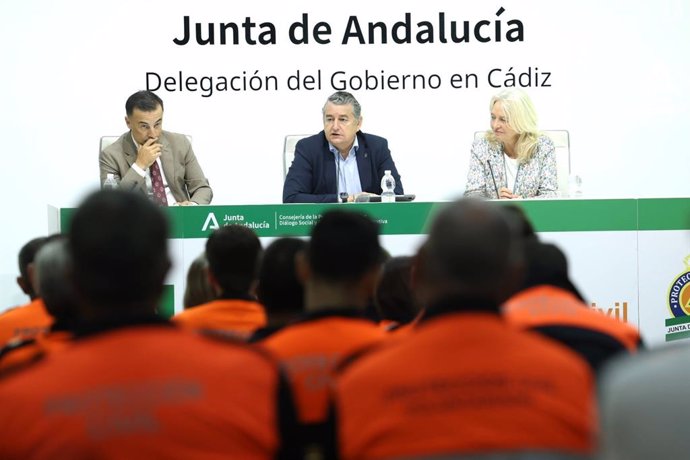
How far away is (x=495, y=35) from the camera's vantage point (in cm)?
1017

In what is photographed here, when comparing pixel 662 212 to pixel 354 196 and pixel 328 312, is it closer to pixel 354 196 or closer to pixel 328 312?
pixel 354 196

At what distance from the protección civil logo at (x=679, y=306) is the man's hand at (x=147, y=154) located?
Result: 3495 mm

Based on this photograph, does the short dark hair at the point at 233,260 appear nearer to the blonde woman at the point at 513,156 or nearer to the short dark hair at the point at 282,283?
the short dark hair at the point at 282,283

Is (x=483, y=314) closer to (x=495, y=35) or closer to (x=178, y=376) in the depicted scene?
(x=178, y=376)

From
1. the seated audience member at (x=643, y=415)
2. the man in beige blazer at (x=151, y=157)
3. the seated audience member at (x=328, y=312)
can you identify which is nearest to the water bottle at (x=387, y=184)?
the man in beige blazer at (x=151, y=157)

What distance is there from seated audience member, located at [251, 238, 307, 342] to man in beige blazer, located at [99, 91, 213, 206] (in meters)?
4.50

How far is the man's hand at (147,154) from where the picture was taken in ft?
25.2

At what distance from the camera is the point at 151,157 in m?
7.69

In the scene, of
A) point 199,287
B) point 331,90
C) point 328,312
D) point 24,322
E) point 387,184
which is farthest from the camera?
point 331,90

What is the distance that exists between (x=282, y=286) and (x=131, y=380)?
1.33 meters

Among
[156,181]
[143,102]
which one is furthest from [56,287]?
[143,102]

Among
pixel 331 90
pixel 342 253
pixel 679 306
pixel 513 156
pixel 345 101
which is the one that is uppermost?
pixel 331 90

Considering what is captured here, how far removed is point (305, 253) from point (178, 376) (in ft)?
2.86

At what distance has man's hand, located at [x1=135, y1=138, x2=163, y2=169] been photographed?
303 inches
